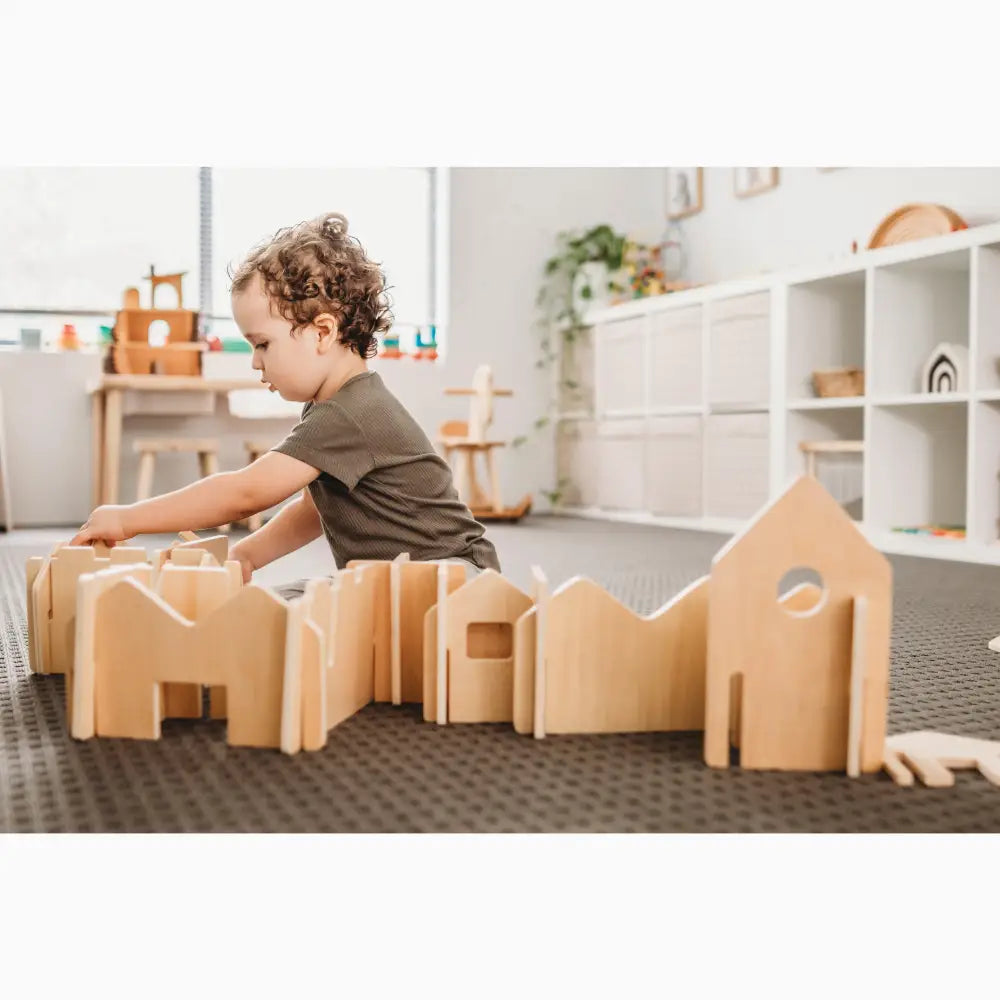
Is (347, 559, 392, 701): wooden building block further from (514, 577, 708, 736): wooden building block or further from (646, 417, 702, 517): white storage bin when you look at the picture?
(646, 417, 702, 517): white storage bin

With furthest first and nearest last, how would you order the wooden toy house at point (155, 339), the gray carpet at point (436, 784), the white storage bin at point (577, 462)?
the white storage bin at point (577, 462)
the wooden toy house at point (155, 339)
the gray carpet at point (436, 784)

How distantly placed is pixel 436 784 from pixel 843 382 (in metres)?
2.43

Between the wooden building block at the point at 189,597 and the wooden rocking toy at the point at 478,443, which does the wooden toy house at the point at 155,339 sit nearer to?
the wooden rocking toy at the point at 478,443

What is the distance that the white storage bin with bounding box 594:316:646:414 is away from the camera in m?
3.85

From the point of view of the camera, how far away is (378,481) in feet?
3.95

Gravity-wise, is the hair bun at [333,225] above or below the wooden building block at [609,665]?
above

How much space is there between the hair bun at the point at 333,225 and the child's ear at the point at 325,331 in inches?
4.8

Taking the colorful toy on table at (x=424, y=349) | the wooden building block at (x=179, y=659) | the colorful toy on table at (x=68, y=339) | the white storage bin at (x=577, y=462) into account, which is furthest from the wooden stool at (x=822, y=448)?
the colorful toy on table at (x=68, y=339)

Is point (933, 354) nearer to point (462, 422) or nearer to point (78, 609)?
point (462, 422)

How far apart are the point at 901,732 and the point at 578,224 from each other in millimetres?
3773

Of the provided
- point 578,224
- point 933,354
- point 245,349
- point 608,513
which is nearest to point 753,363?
point 933,354

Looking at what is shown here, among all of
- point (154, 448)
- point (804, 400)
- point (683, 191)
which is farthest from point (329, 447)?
point (683, 191)

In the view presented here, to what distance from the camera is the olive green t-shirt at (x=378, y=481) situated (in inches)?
46.4

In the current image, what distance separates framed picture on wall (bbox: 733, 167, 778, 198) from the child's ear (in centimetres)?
289
